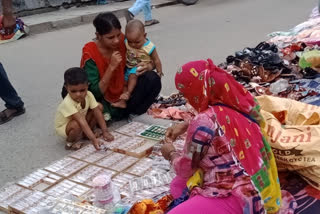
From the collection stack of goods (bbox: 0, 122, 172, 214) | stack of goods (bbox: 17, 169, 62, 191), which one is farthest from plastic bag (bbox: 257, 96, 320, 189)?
stack of goods (bbox: 17, 169, 62, 191)

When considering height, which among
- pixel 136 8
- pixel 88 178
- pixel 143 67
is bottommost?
pixel 88 178

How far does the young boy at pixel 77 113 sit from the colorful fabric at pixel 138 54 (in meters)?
0.56

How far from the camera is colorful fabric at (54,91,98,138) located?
3.41 m

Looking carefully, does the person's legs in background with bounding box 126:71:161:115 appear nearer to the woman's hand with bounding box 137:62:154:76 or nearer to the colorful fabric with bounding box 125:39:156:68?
the woman's hand with bounding box 137:62:154:76

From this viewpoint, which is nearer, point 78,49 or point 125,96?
point 125,96

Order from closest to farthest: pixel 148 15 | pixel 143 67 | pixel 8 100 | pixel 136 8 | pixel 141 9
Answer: pixel 143 67, pixel 8 100, pixel 136 8, pixel 141 9, pixel 148 15

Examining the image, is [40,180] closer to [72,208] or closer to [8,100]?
[72,208]

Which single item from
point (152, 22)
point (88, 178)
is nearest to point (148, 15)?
point (152, 22)

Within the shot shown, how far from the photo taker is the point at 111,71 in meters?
3.60

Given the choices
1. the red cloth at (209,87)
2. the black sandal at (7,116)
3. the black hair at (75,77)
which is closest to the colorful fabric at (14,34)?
the black sandal at (7,116)

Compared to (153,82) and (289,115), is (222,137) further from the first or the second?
(153,82)

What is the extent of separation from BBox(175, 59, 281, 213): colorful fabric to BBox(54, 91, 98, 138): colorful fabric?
4.73ft

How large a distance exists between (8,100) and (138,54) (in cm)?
141

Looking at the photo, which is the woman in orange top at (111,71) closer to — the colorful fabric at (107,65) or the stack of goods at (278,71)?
the colorful fabric at (107,65)
